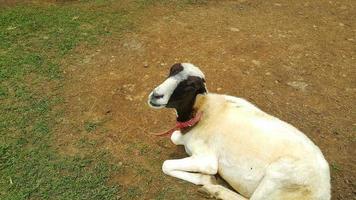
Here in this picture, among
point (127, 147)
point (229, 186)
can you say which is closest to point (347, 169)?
point (229, 186)

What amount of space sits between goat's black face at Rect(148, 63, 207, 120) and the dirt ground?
0.92m

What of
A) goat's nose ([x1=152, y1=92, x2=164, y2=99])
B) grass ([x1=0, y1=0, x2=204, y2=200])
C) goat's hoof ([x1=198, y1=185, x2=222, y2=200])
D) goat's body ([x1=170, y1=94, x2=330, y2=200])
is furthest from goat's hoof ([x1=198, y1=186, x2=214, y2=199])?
goat's nose ([x1=152, y1=92, x2=164, y2=99])

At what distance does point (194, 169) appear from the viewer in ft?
15.9

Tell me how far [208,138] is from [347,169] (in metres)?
1.61

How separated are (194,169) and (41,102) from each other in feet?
7.97

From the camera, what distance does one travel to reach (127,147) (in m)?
5.53

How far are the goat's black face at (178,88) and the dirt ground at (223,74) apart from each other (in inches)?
36.1

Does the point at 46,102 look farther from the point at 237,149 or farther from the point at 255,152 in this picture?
the point at 255,152

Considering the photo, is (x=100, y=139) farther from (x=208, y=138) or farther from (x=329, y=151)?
(x=329, y=151)

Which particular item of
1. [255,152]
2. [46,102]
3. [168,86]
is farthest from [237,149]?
[46,102]

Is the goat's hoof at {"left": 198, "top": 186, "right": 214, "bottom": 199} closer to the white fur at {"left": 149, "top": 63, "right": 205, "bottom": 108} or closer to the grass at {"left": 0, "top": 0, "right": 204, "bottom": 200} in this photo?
the grass at {"left": 0, "top": 0, "right": 204, "bottom": 200}

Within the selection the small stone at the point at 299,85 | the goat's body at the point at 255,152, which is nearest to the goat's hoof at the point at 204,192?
the goat's body at the point at 255,152

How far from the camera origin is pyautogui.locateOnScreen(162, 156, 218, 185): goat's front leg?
4.77m

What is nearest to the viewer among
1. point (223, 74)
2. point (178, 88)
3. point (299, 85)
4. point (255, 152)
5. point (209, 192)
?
point (255, 152)
